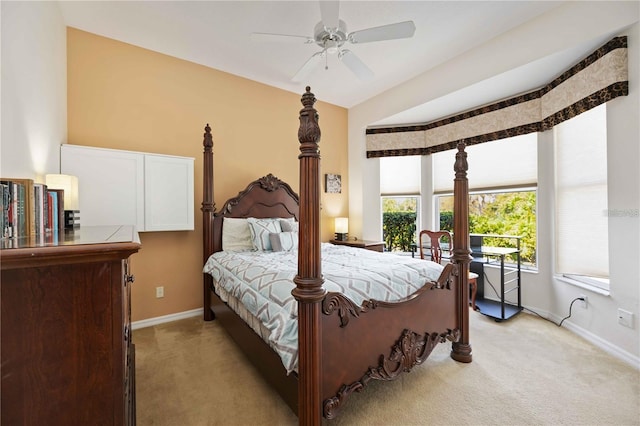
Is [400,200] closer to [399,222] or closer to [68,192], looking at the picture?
[399,222]

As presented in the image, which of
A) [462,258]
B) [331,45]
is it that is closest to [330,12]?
[331,45]

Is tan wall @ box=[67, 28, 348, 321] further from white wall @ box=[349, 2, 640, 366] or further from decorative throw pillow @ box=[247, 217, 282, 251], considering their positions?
white wall @ box=[349, 2, 640, 366]

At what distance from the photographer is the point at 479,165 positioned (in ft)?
13.0

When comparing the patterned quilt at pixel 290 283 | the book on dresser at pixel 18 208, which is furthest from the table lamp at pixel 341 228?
the book on dresser at pixel 18 208

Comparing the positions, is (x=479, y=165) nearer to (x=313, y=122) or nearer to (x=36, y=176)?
(x=313, y=122)

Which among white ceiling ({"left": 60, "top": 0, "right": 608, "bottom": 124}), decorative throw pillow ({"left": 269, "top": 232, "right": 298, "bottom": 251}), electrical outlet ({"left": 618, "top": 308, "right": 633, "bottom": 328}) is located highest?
white ceiling ({"left": 60, "top": 0, "right": 608, "bottom": 124})

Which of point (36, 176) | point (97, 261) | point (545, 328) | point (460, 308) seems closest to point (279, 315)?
point (97, 261)

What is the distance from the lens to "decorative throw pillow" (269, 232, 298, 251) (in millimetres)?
3178

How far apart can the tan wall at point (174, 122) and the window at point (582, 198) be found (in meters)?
3.23

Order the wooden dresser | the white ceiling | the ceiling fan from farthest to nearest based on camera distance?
1. the white ceiling
2. the ceiling fan
3. the wooden dresser

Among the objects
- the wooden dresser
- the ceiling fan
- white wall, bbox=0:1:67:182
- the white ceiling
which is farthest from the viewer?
the white ceiling

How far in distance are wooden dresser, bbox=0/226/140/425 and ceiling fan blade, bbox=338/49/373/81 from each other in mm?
2408

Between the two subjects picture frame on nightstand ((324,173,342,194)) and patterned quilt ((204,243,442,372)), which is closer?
patterned quilt ((204,243,442,372))

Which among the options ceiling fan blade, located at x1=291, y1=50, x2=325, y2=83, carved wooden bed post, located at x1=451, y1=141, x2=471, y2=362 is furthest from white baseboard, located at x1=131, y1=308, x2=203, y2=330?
ceiling fan blade, located at x1=291, y1=50, x2=325, y2=83
